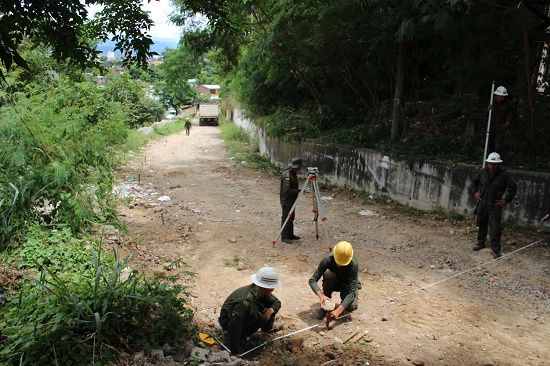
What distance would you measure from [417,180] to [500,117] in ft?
6.98

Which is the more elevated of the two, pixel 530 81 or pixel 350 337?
pixel 530 81

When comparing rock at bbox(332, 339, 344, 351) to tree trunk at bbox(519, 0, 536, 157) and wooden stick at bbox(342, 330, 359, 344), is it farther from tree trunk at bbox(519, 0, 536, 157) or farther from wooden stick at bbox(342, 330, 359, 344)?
tree trunk at bbox(519, 0, 536, 157)

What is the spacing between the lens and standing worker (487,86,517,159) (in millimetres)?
7477

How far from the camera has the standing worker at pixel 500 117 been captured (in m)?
7.48

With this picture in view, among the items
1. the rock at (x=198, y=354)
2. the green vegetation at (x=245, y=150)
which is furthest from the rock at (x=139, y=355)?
the green vegetation at (x=245, y=150)

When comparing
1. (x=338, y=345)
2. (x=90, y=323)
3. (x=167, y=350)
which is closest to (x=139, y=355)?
(x=167, y=350)

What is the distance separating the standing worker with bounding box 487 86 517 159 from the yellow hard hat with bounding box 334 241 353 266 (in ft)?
14.9

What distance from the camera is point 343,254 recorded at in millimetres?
4578

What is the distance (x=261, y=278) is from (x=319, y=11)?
21.5ft

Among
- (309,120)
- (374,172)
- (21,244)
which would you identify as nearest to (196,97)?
(309,120)

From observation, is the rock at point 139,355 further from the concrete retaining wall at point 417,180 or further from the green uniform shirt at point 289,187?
the concrete retaining wall at point 417,180

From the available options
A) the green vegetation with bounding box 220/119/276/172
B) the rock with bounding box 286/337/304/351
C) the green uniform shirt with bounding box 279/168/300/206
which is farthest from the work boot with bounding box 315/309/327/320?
the green vegetation with bounding box 220/119/276/172

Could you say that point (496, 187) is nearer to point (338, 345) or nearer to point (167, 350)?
point (338, 345)

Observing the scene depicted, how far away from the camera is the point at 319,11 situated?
883 cm
